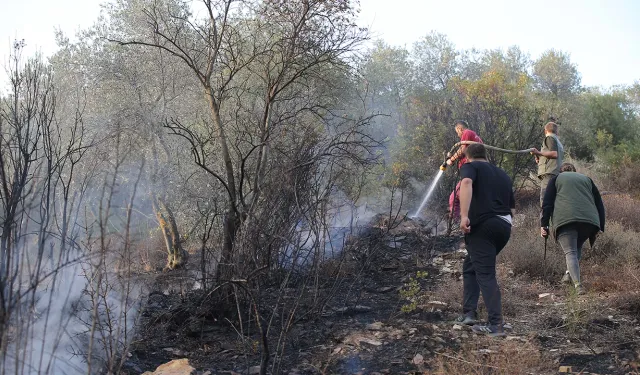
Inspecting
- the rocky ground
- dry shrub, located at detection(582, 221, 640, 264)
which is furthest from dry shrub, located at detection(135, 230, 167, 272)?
dry shrub, located at detection(582, 221, 640, 264)

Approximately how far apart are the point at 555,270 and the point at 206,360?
4613 millimetres

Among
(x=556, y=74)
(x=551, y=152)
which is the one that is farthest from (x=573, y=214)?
(x=556, y=74)

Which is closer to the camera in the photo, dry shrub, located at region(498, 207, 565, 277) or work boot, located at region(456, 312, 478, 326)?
work boot, located at region(456, 312, 478, 326)

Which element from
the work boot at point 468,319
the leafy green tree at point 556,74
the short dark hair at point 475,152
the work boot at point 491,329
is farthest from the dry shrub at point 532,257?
the leafy green tree at point 556,74

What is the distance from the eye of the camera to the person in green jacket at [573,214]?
265 inches

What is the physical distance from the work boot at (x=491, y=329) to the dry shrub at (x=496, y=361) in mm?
298

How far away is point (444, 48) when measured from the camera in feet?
163

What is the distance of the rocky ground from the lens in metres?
4.79

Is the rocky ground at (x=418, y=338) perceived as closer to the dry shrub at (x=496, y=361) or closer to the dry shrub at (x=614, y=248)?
the dry shrub at (x=496, y=361)

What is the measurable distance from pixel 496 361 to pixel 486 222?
1.36m

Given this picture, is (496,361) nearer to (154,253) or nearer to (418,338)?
(418,338)

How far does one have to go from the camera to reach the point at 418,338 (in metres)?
5.59

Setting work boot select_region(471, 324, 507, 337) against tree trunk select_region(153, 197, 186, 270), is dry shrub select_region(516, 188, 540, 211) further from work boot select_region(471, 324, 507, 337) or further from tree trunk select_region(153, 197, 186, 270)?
work boot select_region(471, 324, 507, 337)

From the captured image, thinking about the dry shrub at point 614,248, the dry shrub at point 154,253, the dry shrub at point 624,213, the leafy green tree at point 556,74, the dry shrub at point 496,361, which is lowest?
the dry shrub at point 496,361
